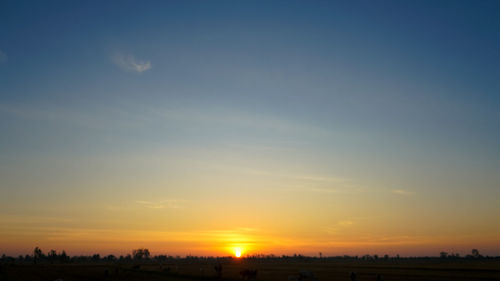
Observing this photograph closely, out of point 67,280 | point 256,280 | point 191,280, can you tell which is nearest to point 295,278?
point 256,280

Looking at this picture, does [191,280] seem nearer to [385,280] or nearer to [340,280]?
[340,280]

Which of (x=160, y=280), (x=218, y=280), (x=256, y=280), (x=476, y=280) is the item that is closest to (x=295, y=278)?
(x=256, y=280)

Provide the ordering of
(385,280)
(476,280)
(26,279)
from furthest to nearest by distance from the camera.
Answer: (26,279)
(385,280)
(476,280)

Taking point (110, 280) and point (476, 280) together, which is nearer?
point (476, 280)

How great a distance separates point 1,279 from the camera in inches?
2498

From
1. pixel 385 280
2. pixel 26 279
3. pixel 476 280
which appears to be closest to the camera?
pixel 476 280

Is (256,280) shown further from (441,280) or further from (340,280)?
(441,280)

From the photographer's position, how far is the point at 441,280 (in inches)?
2440

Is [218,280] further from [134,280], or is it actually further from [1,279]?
[1,279]

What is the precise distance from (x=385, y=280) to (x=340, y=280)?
713 centimetres

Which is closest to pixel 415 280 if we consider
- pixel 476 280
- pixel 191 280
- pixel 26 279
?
pixel 476 280

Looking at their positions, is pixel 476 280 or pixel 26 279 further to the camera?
pixel 26 279

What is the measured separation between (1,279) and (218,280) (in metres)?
34.6

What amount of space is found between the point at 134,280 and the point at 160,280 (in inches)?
211
